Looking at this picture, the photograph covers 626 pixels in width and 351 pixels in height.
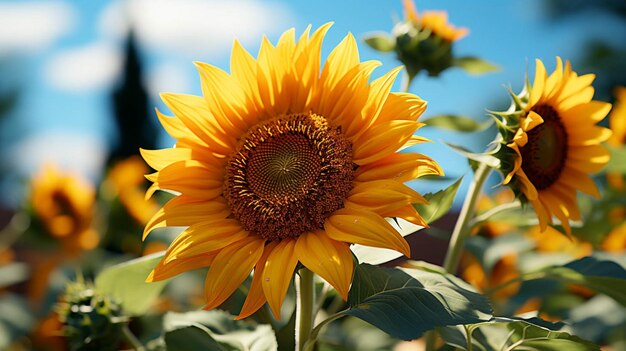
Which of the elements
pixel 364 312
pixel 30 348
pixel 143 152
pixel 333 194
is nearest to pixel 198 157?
pixel 143 152

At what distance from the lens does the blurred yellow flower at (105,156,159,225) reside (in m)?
1.90

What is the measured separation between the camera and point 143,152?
2.49 feet

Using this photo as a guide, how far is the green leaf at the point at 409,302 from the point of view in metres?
0.61

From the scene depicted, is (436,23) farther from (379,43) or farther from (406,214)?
(406,214)

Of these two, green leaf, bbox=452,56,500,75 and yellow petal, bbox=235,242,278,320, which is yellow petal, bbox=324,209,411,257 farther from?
green leaf, bbox=452,56,500,75

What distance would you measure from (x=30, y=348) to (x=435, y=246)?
6.61ft

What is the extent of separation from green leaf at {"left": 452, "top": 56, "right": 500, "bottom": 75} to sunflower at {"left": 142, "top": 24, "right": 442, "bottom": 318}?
39cm

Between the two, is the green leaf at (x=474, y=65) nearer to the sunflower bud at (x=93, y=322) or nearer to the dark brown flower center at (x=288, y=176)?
the dark brown flower center at (x=288, y=176)

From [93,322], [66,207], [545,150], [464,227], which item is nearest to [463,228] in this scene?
[464,227]

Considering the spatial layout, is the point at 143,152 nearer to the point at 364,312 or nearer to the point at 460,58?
the point at 364,312

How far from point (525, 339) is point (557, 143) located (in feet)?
0.86

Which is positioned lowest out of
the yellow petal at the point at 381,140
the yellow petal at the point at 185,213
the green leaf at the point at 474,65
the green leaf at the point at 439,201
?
the green leaf at the point at 439,201

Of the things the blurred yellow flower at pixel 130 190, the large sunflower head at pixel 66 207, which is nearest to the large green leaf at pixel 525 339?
the blurred yellow flower at pixel 130 190

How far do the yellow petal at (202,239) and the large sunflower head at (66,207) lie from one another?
1312 millimetres
